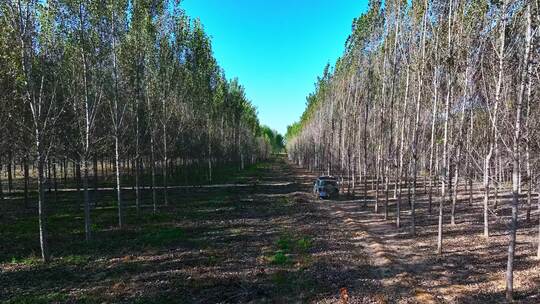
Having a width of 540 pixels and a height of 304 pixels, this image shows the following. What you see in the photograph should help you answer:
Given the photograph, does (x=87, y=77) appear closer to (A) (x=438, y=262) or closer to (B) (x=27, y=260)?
(B) (x=27, y=260)

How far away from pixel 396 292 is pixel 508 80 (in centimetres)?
1048

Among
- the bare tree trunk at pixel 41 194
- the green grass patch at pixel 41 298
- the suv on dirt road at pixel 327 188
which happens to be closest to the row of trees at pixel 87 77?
the bare tree trunk at pixel 41 194

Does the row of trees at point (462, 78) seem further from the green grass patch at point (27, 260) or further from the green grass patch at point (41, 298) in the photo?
the green grass patch at point (27, 260)

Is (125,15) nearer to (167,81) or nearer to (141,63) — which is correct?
(141,63)

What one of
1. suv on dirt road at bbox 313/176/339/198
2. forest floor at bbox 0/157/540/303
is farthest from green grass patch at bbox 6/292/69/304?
suv on dirt road at bbox 313/176/339/198

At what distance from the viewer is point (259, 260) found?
14.0 meters

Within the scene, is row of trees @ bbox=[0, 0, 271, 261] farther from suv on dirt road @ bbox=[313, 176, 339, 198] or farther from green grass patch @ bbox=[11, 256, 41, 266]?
suv on dirt road @ bbox=[313, 176, 339, 198]

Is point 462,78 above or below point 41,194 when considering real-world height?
above

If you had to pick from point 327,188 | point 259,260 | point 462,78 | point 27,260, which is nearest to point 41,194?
point 27,260

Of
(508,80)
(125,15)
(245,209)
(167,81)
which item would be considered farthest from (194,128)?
(508,80)

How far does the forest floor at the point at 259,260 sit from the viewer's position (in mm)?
10648

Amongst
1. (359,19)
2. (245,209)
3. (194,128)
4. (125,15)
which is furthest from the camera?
(194,128)

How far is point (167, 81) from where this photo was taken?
88.1 ft

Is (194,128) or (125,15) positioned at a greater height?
(125,15)
